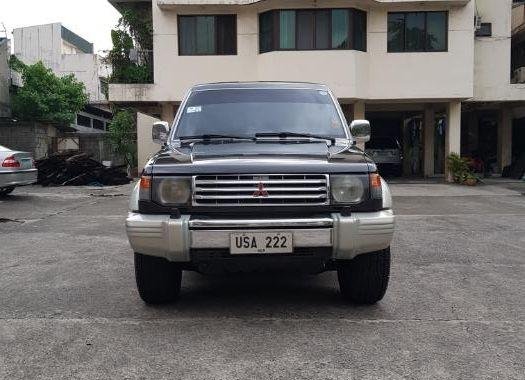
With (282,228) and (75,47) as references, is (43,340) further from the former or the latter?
(75,47)

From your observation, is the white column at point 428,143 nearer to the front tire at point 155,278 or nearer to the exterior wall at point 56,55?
the front tire at point 155,278

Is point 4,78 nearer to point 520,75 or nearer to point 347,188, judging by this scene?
point 520,75

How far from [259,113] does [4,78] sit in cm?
3440

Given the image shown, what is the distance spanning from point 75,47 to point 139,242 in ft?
196

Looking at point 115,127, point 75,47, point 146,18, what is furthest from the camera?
point 75,47

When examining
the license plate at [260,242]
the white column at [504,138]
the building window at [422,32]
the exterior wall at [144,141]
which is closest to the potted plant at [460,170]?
the building window at [422,32]

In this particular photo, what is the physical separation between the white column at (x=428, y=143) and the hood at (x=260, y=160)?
62.5 feet

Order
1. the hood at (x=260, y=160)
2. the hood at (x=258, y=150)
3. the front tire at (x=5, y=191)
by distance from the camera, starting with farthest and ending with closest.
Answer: the front tire at (x=5, y=191) < the hood at (x=258, y=150) < the hood at (x=260, y=160)

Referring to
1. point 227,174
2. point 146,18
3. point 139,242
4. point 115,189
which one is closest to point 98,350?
point 139,242

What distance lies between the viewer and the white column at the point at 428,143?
73.6 feet

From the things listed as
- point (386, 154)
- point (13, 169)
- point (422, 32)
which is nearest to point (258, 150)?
point (13, 169)

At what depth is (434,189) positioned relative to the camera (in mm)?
16516

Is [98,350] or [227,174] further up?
[227,174]

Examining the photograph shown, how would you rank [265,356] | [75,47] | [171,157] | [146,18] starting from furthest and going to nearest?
1. [75,47]
2. [146,18]
3. [171,157]
4. [265,356]
